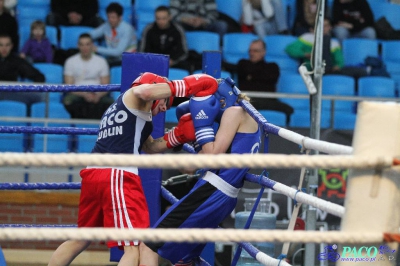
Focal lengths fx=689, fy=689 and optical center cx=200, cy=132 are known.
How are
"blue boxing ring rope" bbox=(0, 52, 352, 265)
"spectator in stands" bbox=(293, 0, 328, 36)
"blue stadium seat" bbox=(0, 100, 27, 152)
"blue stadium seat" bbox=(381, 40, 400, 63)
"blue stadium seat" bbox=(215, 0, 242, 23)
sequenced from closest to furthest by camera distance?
"blue boxing ring rope" bbox=(0, 52, 352, 265) < "blue stadium seat" bbox=(0, 100, 27, 152) < "spectator in stands" bbox=(293, 0, 328, 36) < "blue stadium seat" bbox=(381, 40, 400, 63) < "blue stadium seat" bbox=(215, 0, 242, 23)

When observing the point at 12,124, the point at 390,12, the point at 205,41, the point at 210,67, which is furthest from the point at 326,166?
the point at 390,12

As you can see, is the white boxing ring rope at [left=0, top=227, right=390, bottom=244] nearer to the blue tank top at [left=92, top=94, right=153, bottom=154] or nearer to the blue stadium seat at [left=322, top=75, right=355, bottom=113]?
the blue tank top at [left=92, top=94, right=153, bottom=154]

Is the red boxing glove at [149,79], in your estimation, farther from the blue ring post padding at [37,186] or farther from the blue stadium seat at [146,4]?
the blue stadium seat at [146,4]

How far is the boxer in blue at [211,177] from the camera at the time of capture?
10.6 feet

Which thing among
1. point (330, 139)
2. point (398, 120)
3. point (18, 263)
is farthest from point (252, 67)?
point (398, 120)

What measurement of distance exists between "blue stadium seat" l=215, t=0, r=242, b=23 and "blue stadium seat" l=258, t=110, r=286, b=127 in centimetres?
198

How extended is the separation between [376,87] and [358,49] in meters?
0.71

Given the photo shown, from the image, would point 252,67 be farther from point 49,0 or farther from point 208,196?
point 208,196

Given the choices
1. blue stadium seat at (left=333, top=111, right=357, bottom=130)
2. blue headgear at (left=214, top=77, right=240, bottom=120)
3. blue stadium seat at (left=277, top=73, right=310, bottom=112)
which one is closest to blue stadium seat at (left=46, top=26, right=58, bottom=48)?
blue stadium seat at (left=277, top=73, right=310, bottom=112)

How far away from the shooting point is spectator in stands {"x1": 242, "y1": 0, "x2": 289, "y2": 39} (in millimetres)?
7688

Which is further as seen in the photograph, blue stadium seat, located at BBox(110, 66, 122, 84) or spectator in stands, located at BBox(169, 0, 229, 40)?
spectator in stands, located at BBox(169, 0, 229, 40)

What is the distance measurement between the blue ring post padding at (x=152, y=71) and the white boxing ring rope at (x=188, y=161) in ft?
7.29

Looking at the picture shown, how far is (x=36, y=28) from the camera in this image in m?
6.67

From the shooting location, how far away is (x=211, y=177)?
3.32 metres
